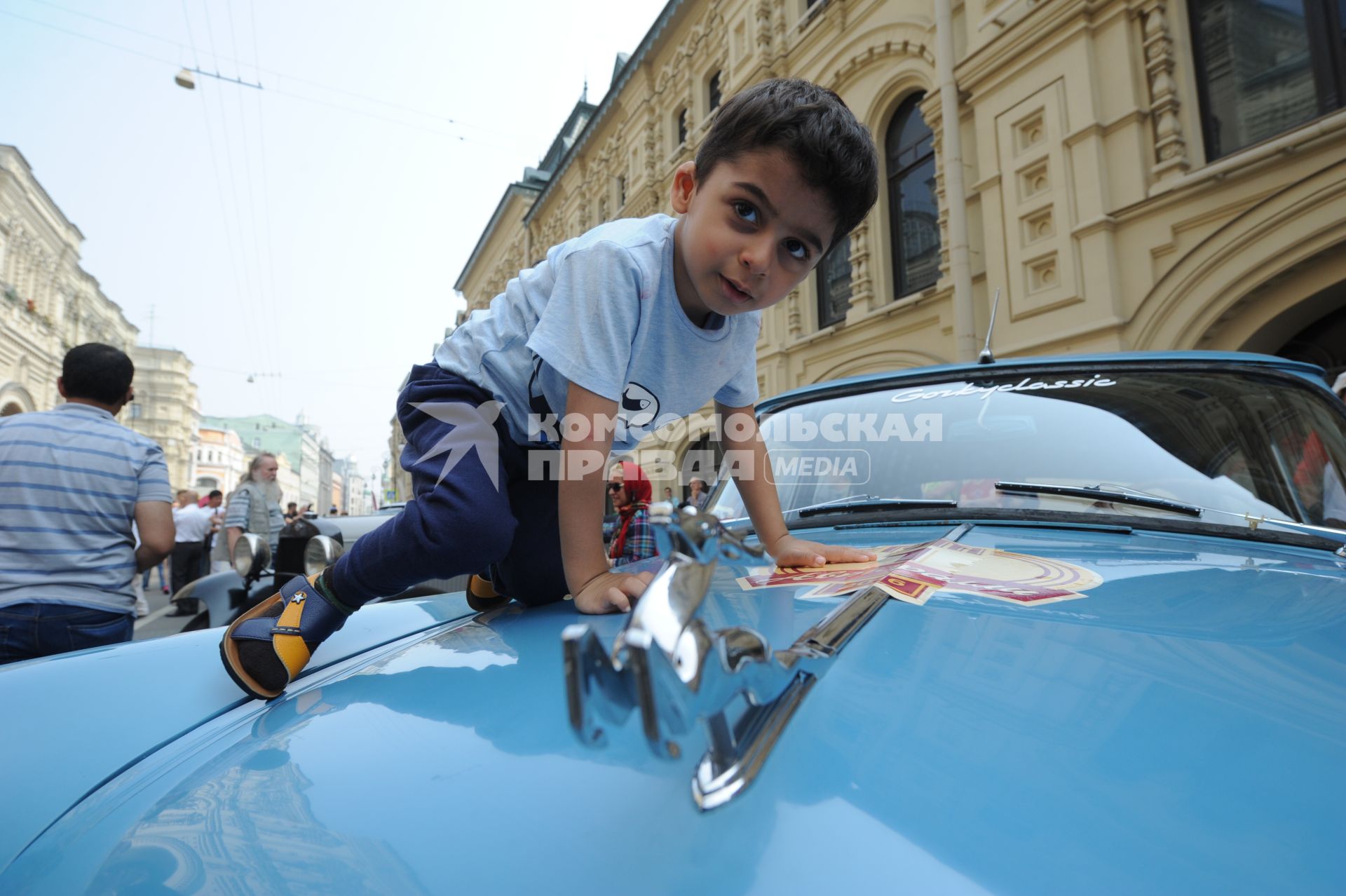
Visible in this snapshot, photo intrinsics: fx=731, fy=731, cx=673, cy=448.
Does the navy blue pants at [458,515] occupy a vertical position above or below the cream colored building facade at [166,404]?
below

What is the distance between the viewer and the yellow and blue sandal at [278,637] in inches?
38.4

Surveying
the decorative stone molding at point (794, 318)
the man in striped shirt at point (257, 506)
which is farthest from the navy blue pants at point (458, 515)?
the decorative stone molding at point (794, 318)

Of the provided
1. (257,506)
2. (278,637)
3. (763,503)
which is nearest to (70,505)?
(278,637)

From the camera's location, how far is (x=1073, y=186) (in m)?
6.17

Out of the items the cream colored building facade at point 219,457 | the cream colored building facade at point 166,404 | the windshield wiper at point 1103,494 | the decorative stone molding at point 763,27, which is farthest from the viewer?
the cream colored building facade at point 219,457

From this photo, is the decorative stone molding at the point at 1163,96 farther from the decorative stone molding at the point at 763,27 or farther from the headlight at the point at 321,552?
the headlight at the point at 321,552

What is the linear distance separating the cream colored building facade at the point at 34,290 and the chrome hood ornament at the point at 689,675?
1226 inches

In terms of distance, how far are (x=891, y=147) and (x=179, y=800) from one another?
9.33m

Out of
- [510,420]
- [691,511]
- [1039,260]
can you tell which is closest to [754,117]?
[510,420]

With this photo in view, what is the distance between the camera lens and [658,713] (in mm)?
413

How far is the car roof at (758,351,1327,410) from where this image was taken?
5.26 feet

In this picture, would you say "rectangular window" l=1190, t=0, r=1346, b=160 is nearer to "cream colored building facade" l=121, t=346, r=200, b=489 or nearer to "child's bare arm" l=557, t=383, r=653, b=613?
"child's bare arm" l=557, t=383, r=653, b=613

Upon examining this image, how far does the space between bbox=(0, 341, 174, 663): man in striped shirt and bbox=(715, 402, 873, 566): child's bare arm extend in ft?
5.75

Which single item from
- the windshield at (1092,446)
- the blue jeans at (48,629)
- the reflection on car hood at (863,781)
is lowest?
the blue jeans at (48,629)
